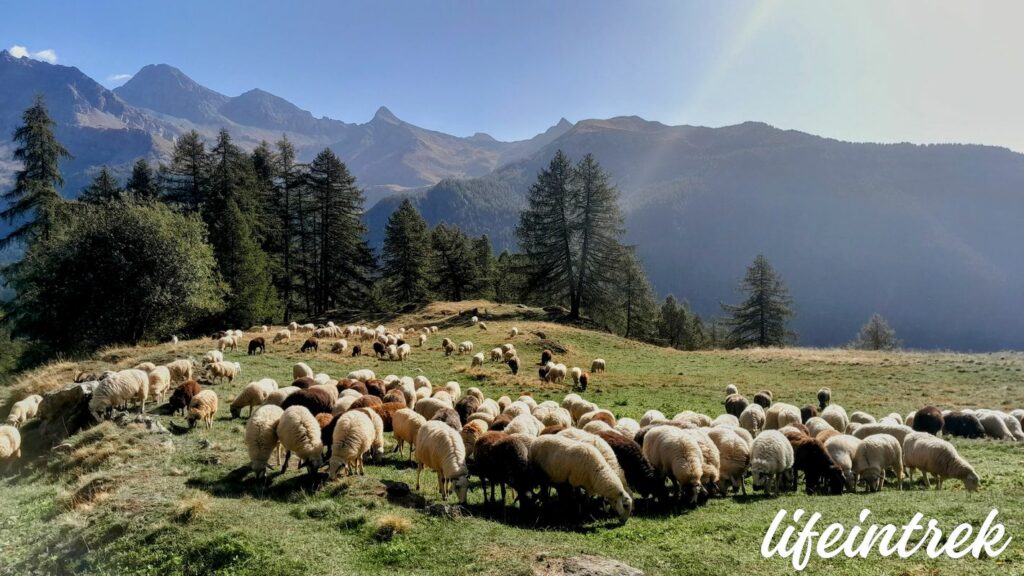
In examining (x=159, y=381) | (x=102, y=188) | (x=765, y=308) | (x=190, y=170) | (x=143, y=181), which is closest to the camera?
(x=159, y=381)

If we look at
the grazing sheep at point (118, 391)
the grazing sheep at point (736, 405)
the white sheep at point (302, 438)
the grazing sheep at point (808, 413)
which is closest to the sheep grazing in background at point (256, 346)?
the grazing sheep at point (118, 391)

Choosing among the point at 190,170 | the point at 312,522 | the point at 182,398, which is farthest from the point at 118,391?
the point at 190,170

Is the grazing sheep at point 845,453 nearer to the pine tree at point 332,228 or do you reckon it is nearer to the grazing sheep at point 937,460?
the grazing sheep at point 937,460

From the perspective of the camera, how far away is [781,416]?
1862 centimetres

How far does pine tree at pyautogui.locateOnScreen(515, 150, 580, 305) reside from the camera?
56000 mm

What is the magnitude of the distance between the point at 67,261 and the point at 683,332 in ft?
241

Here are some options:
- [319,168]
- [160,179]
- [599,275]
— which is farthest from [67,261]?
Result: [599,275]

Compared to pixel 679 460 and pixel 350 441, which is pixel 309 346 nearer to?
pixel 350 441

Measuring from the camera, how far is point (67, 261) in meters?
32.7

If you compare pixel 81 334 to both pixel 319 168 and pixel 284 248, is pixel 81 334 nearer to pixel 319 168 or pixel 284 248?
pixel 284 248

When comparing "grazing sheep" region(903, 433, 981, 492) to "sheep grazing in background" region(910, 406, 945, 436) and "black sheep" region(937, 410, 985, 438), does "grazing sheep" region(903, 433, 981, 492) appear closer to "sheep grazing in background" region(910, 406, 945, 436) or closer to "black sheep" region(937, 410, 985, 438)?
"sheep grazing in background" region(910, 406, 945, 436)

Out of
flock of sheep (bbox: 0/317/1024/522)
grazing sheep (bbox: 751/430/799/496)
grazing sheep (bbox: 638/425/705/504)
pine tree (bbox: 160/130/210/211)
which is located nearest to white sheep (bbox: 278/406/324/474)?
flock of sheep (bbox: 0/317/1024/522)

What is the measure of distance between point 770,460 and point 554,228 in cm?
4486

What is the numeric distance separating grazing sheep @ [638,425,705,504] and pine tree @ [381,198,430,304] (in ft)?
180
